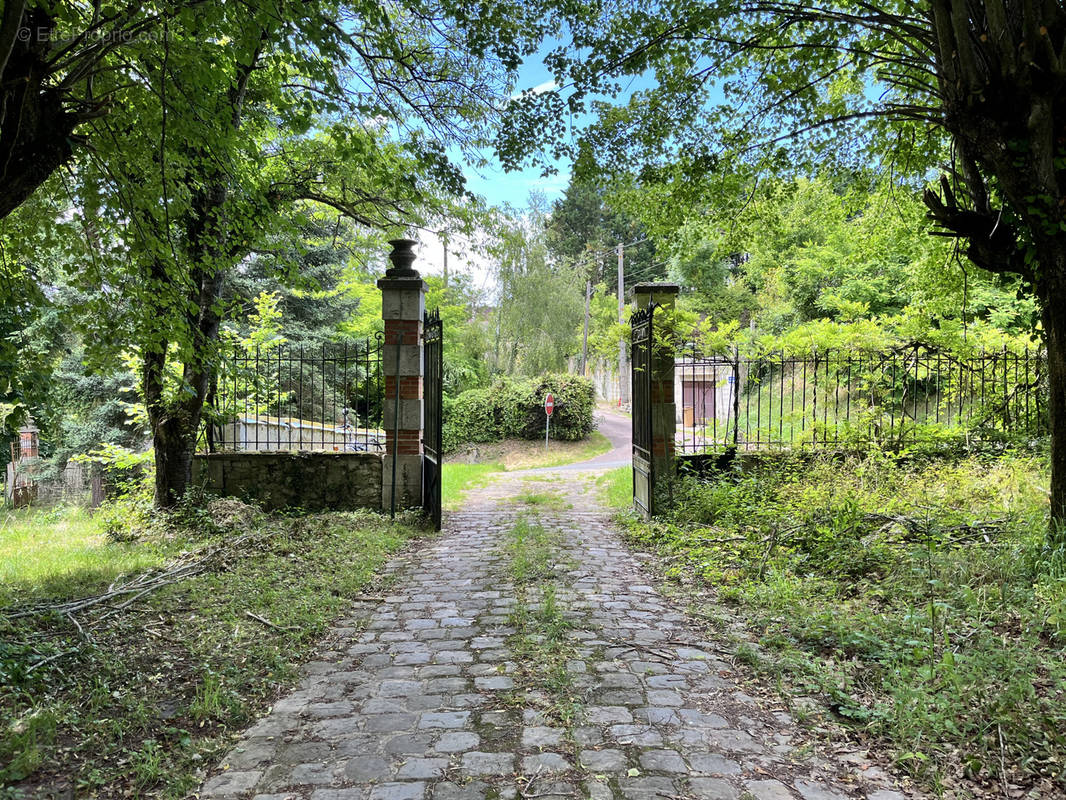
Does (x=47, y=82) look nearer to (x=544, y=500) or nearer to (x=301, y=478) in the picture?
(x=301, y=478)

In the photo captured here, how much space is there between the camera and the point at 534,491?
41.1ft

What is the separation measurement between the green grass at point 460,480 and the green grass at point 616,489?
266cm

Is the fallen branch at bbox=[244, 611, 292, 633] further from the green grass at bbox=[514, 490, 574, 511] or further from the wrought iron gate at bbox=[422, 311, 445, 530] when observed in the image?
the green grass at bbox=[514, 490, 574, 511]

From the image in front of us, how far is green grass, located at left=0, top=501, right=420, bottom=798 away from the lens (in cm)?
256

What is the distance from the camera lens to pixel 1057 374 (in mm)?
4562

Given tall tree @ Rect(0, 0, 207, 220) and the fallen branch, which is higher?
tall tree @ Rect(0, 0, 207, 220)

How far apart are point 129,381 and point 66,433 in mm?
1595

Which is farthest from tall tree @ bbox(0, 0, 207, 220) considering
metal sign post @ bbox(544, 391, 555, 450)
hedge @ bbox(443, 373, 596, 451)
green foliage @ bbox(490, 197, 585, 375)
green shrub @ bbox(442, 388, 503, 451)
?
green foliage @ bbox(490, 197, 585, 375)

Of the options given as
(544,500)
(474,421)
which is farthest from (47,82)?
(474,421)

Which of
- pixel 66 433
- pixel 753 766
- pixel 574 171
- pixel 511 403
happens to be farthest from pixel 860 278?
pixel 66 433

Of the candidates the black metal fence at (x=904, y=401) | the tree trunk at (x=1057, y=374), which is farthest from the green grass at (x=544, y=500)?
the tree trunk at (x=1057, y=374)

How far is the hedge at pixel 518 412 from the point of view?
21.7 m

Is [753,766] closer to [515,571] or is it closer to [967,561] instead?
[967,561]

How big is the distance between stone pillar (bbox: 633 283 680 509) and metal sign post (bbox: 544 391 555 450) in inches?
461
